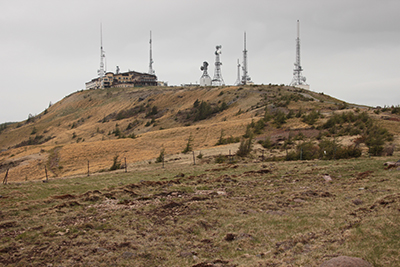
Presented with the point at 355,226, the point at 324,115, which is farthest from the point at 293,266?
the point at 324,115

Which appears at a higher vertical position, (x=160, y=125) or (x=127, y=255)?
(x=160, y=125)

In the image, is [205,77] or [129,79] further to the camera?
[129,79]

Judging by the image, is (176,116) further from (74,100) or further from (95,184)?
(74,100)

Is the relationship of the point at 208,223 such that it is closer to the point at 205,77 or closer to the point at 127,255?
the point at 127,255

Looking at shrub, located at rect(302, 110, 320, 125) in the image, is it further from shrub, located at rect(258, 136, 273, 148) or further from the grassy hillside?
shrub, located at rect(258, 136, 273, 148)

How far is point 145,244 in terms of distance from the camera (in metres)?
9.63

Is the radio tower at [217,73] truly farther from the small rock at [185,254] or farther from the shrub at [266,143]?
the small rock at [185,254]

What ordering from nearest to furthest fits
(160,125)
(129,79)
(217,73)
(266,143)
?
(266,143)
(160,125)
(217,73)
(129,79)

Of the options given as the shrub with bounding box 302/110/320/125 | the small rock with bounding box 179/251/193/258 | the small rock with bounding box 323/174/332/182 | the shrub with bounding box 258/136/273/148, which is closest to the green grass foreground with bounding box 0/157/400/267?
the small rock with bounding box 179/251/193/258

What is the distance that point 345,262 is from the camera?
6.41 m

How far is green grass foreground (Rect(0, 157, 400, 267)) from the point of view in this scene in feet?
27.1

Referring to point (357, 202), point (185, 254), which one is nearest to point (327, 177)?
point (357, 202)

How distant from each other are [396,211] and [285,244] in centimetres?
357

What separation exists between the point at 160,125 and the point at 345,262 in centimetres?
6364
